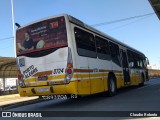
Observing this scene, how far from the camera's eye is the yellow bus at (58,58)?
1205 cm

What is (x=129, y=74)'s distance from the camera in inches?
826

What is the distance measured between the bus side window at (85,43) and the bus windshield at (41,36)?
0.66 m

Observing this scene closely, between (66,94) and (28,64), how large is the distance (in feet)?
7.10

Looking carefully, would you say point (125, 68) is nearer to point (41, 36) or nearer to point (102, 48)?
point (102, 48)

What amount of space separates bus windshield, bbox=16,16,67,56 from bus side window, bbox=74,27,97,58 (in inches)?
26.2

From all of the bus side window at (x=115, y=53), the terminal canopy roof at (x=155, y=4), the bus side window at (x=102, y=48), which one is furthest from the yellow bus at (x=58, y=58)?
the terminal canopy roof at (x=155, y=4)

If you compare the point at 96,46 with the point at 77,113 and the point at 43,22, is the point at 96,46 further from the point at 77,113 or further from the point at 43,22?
the point at 77,113

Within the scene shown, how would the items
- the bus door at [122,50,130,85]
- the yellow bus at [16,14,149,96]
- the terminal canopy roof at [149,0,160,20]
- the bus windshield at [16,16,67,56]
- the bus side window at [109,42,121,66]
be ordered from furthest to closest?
the bus door at [122,50,130,85]
the terminal canopy roof at [149,0,160,20]
the bus side window at [109,42,121,66]
the bus windshield at [16,16,67,56]
the yellow bus at [16,14,149,96]

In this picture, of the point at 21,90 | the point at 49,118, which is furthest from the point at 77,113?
the point at 21,90

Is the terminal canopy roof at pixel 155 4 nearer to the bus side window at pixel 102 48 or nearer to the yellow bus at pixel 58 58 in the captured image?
the bus side window at pixel 102 48

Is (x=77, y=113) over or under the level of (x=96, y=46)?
under

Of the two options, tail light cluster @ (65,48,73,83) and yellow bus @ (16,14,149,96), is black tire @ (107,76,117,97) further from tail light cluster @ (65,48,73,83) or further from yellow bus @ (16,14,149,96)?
tail light cluster @ (65,48,73,83)

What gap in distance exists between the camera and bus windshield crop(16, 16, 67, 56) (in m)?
12.4

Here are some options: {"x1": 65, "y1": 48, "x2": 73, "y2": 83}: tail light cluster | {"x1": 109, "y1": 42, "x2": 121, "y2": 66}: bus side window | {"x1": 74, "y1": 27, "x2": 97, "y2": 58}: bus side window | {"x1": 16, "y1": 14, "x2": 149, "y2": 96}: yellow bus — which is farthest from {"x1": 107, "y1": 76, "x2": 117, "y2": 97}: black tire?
{"x1": 65, "y1": 48, "x2": 73, "y2": 83}: tail light cluster
